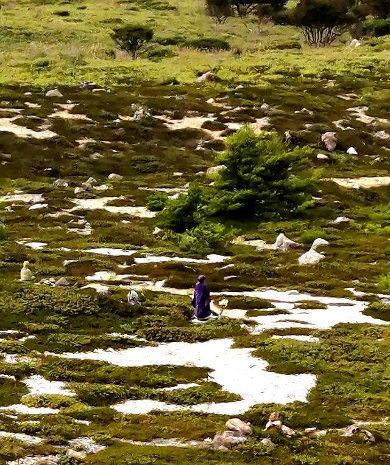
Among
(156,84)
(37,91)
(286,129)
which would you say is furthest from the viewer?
(156,84)

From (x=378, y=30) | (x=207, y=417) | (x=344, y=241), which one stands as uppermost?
(x=378, y=30)

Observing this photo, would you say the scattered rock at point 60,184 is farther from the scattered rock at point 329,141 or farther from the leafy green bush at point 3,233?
the scattered rock at point 329,141

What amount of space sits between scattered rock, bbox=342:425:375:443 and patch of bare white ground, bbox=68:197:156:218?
884 inches

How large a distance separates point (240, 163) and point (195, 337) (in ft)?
54.2

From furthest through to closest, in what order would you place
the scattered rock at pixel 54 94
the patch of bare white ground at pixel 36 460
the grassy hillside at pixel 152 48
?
the grassy hillside at pixel 152 48 < the scattered rock at pixel 54 94 < the patch of bare white ground at pixel 36 460

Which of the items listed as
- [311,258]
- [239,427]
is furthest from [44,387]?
[311,258]

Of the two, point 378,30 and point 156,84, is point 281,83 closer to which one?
point 156,84

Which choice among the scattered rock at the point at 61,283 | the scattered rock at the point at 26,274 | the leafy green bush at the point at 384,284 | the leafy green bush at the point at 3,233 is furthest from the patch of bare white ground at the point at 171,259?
the leafy green bush at the point at 3,233

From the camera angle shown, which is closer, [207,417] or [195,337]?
[207,417]

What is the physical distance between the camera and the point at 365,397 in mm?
13547

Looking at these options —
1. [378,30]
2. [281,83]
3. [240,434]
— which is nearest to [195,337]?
[240,434]

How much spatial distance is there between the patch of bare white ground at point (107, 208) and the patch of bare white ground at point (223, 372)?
1723 cm

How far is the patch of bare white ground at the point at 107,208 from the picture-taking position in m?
34.0

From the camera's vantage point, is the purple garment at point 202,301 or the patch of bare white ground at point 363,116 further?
the patch of bare white ground at point 363,116
